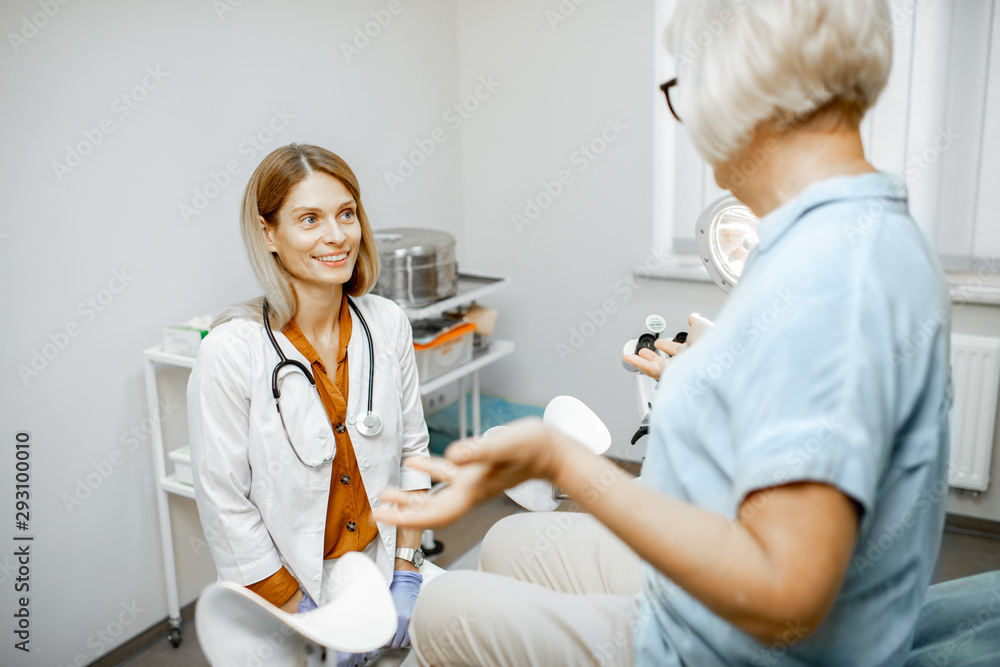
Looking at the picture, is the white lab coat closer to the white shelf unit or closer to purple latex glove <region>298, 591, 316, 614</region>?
purple latex glove <region>298, 591, 316, 614</region>

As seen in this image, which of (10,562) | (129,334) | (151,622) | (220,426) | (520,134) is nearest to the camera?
(220,426)

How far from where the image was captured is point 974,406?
241 cm

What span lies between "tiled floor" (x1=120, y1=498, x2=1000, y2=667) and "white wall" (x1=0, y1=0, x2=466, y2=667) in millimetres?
96

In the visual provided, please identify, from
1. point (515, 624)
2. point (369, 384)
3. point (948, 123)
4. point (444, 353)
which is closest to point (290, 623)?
point (515, 624)

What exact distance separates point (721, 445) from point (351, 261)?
104cm

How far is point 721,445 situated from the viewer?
2.08ft

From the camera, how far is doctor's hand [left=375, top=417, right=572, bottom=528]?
1.89 ft

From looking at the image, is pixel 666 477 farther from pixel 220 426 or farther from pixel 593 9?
pixel 593 9

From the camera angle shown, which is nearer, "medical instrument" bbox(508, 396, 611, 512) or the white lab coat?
"medical instrument" bbox(508, 396, 611, 512)

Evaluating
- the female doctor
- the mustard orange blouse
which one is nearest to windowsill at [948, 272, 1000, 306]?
the female doctor

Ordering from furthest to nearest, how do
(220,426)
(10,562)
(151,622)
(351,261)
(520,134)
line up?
(520,134)
(151,622)
(10,562)
(351,261)
(220,426)

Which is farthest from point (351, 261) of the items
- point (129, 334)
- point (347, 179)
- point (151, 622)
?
point (151, 622)

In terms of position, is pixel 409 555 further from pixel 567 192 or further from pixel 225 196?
pixel 567 192

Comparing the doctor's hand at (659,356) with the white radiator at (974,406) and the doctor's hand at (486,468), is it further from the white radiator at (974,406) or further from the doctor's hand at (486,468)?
the white radiator at (974,406)
